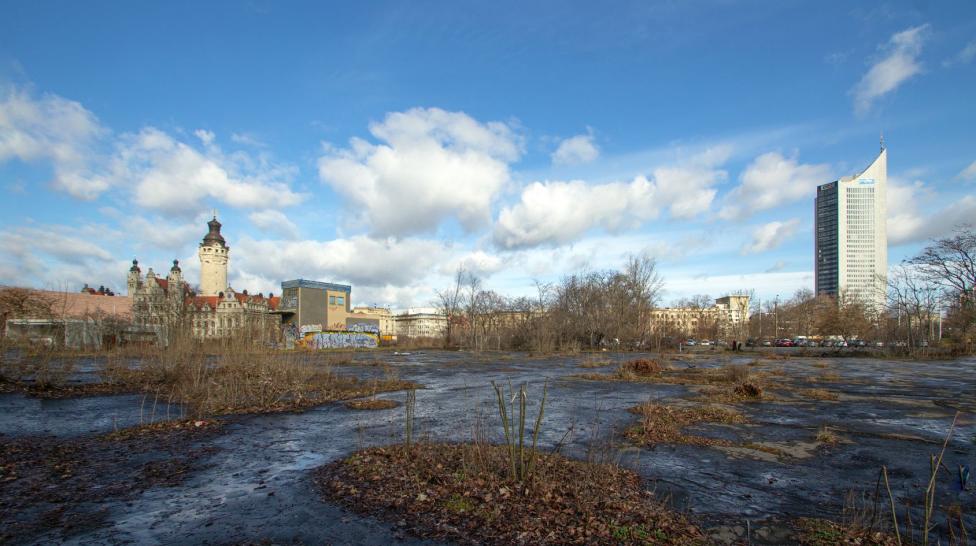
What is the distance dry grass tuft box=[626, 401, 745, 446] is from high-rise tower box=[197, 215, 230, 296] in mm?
104757

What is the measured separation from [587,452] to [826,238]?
6829 inches

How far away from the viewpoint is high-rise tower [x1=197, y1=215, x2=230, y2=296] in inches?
3952

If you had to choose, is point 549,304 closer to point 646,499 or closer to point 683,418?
point 683,418

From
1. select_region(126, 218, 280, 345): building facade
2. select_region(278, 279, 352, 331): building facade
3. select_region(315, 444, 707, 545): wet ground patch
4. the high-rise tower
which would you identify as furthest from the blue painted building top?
select_region(315, 444, 707, 545): wet ground patch

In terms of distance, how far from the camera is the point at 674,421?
1090cm

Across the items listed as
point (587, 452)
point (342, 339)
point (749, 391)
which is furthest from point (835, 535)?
point (342, 339)

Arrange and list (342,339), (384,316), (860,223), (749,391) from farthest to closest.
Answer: (384,316) → (860,223) → (342,339) → (749,391)

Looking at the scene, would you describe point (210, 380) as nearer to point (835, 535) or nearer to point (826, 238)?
point (835, 535)

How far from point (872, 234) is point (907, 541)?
576 ft

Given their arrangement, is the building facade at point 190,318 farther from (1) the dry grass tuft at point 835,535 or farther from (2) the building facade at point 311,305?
(2) the building facade at point 311,305

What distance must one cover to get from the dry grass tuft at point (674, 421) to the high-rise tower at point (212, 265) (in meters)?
105

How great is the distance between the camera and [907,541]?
15.2 feet

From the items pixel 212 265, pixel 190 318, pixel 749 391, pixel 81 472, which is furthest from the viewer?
pixel 212 265

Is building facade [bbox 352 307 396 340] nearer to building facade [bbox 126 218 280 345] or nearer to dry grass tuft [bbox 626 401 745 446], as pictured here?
building facade [bbox 126 218 280 345]
